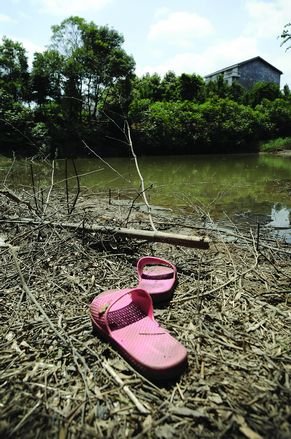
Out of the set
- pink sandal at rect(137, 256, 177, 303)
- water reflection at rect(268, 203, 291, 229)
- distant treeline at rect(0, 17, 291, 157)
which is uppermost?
distant treeline at rect(0, 17, 291, 157)

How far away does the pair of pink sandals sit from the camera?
177 cm

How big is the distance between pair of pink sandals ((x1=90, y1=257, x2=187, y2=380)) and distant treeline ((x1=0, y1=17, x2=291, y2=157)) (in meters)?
17.5

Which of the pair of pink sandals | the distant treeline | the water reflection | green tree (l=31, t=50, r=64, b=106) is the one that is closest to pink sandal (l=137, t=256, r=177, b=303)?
the pair of pink sandals

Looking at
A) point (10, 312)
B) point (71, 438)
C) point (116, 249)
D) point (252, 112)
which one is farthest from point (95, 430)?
point (252, 112)

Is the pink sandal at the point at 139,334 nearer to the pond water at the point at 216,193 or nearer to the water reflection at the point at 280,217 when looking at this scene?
the pond water at the point at 216,193

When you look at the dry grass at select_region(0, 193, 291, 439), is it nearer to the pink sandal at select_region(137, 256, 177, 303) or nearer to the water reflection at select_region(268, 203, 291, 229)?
the pink sandal at select_region(137, 256, 177, 303)

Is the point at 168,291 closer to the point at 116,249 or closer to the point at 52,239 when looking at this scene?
the point at 116,249

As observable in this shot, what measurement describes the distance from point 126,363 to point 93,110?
25.3 metres

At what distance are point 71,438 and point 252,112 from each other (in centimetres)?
3024

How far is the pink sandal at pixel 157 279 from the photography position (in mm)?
2560

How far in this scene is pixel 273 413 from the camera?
1518 mm

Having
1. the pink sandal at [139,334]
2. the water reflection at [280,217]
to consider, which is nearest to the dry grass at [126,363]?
the pink sandal at [139,334]

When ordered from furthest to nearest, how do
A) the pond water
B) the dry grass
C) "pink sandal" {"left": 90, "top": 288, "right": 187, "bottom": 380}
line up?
the pond water
"pink sandal" {"left": 90, "top": 288, "right": 187, "bottom": 380}
the dry grass

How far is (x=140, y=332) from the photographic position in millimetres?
2064
